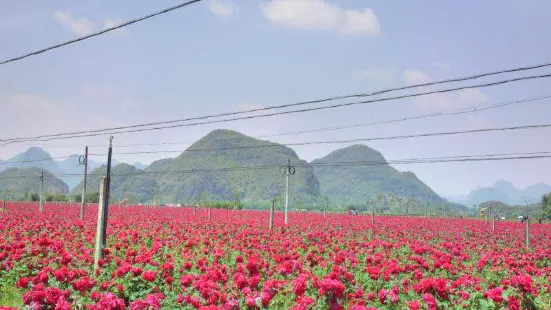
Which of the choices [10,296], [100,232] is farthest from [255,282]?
[100,232]

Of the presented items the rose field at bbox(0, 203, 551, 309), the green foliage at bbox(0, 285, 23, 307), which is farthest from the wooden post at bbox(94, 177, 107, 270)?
the green foliage at bbox(0, 285, 23, 307)

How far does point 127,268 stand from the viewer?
6227mm

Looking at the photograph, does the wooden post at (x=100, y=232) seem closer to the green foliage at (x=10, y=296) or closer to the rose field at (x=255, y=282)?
the rose field at (x=255, y=282)

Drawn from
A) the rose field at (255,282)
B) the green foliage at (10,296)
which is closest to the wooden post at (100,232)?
the rose field at (255,282)

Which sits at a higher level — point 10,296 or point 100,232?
point 100,232

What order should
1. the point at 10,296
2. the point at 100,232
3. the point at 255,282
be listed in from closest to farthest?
the point at 255,282, the point at 10,296, the point at 100,232

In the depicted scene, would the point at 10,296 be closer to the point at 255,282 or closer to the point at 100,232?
the point at 100,232

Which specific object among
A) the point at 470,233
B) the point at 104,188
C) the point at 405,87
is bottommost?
the point at 470,233

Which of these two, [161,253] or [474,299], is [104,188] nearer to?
[161,253]

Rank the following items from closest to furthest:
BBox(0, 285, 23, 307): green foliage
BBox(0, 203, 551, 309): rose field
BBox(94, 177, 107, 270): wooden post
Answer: BBox(0, 203, 551, 309): rose field < BBox(0, 285, 23, 307): green foliage < BBox(94, 177, 107, 270): wooden post

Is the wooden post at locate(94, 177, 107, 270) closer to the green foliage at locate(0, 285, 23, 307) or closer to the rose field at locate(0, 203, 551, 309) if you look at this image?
the rose field at locate(0, 203, 551, 309)

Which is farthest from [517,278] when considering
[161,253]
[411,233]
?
[411,233]

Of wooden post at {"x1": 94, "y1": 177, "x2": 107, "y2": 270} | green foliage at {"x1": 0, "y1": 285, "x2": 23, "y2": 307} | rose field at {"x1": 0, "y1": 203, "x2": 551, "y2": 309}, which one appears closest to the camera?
rose field at {"x1": 0, "y1": 203, "x2": 551, "y2": 309}

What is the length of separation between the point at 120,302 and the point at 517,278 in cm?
477
